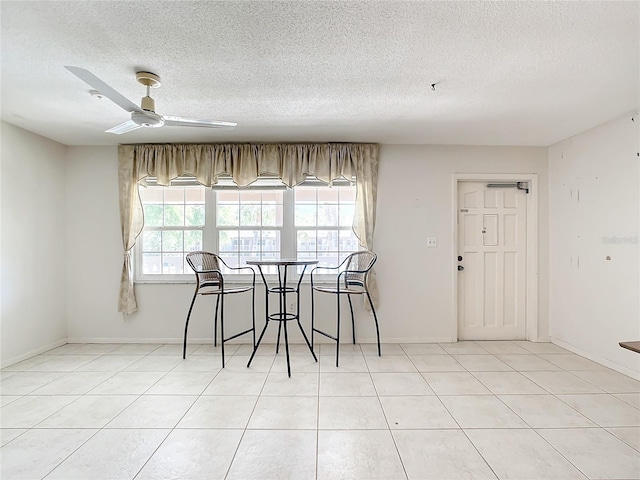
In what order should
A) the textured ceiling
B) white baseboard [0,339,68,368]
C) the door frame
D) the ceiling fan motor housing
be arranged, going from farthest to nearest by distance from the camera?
the door frame, white baseboard [0,339,68,368], the ceiling fan motor housing, the textured ceiling

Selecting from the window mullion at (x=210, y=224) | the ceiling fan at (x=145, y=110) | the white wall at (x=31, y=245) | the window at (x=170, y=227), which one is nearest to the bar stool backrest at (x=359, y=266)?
the window mullion at (x=210, y=224)

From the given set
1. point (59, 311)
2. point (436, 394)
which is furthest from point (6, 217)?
point (436, 394)

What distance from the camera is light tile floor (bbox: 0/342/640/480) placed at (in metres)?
1.71

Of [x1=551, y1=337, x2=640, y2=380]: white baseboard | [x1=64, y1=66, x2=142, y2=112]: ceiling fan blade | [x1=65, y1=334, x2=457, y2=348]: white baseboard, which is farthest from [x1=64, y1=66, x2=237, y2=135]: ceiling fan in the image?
[x1=551, y1=337, x2=640, y2=380]: white baseboard

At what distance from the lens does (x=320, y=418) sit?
85.0 inches

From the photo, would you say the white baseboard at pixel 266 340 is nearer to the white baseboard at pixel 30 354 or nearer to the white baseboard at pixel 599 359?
the white baseboard at pixel 30 354

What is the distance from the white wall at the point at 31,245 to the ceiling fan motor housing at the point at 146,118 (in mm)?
1974

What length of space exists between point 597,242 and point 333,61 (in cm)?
301

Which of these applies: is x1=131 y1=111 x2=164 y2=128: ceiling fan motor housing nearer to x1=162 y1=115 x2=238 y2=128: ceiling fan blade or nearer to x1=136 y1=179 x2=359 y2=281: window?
x1=162 y1=115 x2=238 y2=128: ceiling fan blade

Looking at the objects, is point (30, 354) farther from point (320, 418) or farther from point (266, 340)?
point (320, 418)

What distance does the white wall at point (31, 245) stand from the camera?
125 inches

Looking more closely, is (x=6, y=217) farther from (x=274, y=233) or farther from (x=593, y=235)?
(x=593, y=235)

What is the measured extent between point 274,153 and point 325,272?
1459 millimetres

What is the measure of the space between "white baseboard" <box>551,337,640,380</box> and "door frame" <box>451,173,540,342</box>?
236 millimetres
